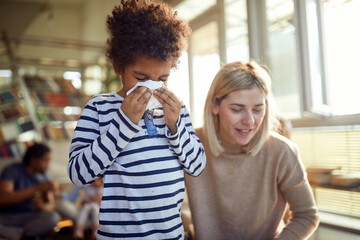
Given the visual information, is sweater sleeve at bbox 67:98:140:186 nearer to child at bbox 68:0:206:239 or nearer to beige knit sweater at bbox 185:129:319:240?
child at bbox 68:0:206:239

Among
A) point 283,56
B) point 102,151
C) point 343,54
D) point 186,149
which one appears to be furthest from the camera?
point 283,56

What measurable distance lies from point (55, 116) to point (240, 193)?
3550mm

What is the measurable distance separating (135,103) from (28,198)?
2623 mm

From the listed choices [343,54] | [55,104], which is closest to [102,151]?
[343,54]

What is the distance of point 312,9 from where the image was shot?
5.77 ft

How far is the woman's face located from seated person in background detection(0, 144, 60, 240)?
229 cm

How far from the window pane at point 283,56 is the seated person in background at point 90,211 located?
2.33 metres

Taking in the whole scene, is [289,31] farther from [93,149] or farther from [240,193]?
[93,149]

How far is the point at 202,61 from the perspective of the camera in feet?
11.6

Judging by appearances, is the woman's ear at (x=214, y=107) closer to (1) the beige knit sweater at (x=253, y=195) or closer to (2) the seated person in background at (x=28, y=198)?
(1) the beige knit sweater at (x=253, y=195)

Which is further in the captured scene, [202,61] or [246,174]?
[202,61]

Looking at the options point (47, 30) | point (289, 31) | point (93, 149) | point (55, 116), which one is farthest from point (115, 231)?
point (47, 30)

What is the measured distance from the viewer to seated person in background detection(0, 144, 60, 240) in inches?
110

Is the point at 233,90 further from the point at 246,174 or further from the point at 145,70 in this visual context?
the point at 145,70
